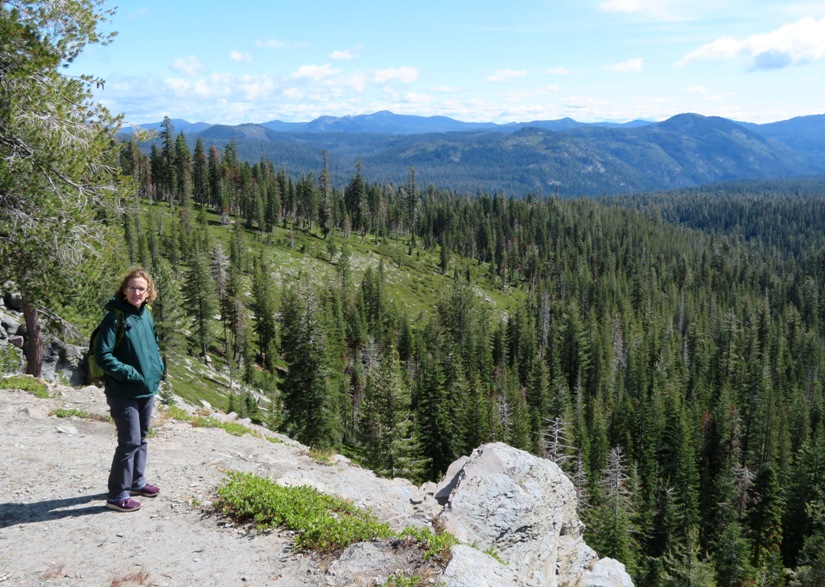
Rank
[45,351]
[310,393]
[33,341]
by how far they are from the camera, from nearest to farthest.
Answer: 1. [33,341]
2. [45,351]
3. [310,393]

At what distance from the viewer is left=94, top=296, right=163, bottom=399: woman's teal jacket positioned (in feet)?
29.6

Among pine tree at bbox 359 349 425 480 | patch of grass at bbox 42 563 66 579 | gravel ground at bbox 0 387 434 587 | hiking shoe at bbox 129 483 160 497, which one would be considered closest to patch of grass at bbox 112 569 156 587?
gravel ground at bbox 0 387 434 587

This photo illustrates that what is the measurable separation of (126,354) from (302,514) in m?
4.11

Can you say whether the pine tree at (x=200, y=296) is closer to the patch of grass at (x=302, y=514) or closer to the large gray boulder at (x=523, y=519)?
the large gray boulder at (x=523, y=519)

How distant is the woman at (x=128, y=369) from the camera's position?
9.12 meters

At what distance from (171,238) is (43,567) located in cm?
10397

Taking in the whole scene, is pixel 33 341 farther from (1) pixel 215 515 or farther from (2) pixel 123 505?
(1) pixel 215 515

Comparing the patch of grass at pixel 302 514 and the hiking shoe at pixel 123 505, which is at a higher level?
the hiking shoe at pixel 123 505

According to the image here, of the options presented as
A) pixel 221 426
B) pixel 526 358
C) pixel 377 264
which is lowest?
pixel 526 358

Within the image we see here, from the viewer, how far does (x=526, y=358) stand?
103 m

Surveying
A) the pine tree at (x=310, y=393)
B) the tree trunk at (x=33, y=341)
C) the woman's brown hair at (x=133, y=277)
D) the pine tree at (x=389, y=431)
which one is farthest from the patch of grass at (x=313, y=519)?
the pine tree at (x=310, y=393)

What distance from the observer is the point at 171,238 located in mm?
103000

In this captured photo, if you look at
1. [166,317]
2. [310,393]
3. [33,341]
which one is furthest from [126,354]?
[166,317]

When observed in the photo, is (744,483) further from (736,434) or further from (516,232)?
(516,232)
